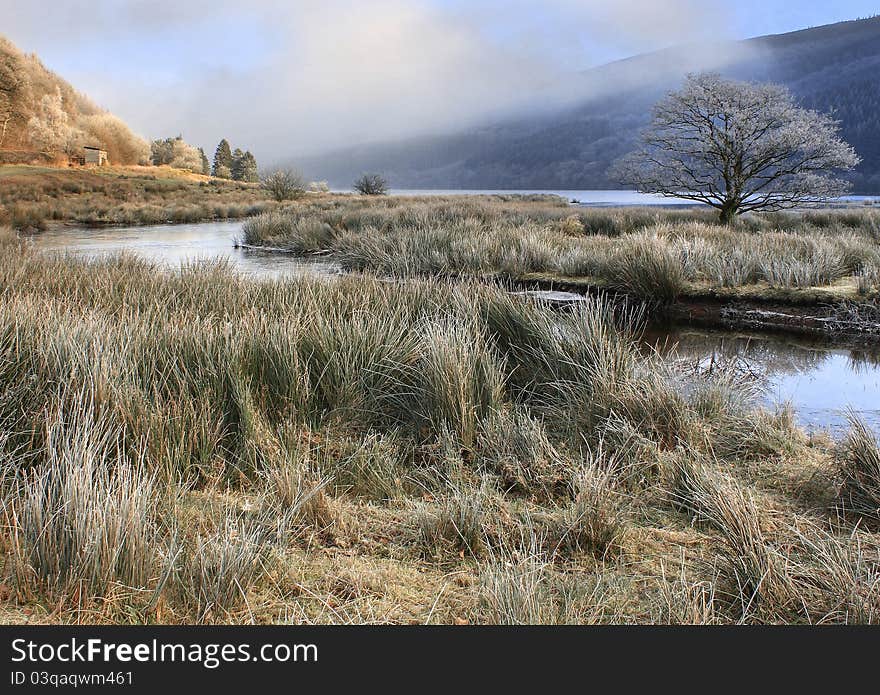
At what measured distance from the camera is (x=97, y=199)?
30.8 m

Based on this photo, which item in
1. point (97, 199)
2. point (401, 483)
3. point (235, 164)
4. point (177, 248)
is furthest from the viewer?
point (235, 164)

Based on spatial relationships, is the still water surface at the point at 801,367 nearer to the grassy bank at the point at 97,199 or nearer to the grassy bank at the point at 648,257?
the grassy bank at the point at 648,257

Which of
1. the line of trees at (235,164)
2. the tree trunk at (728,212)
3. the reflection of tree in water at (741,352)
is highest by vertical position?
the line of trees at (235,164)

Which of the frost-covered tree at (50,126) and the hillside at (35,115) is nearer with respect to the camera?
the hillside at (35,115)

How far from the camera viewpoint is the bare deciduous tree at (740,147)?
51.9 feet

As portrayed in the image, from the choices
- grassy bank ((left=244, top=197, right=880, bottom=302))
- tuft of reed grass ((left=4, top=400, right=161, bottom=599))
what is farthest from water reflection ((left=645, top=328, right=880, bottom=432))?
tuft of reed grass ((left=4, top=400, right=161, bottom=599))

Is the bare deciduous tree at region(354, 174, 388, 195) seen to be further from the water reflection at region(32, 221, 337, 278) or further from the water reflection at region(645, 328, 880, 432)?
the water reflection at region(645, 328, 880, 432)

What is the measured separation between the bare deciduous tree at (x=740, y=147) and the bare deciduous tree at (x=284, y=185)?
82.8 ft

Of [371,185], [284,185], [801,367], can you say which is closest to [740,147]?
[801,367]

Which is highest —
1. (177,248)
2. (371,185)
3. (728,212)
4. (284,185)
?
(371,185)

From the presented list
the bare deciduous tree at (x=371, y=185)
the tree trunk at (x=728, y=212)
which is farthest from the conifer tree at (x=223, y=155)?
the tree trunk at (x=728, y=212)

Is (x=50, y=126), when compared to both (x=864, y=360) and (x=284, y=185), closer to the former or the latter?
(x=284, y=185)

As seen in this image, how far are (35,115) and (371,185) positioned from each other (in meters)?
25.8

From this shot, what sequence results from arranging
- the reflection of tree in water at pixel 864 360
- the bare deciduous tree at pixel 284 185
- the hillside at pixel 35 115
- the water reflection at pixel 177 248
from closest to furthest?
1. the reflection of tree in water at pixel 864 360
2. the water reflection at pixel 177 248
3. the hillside at pixel 35 115
4. the bare deciduous tree at pixel 284 185
